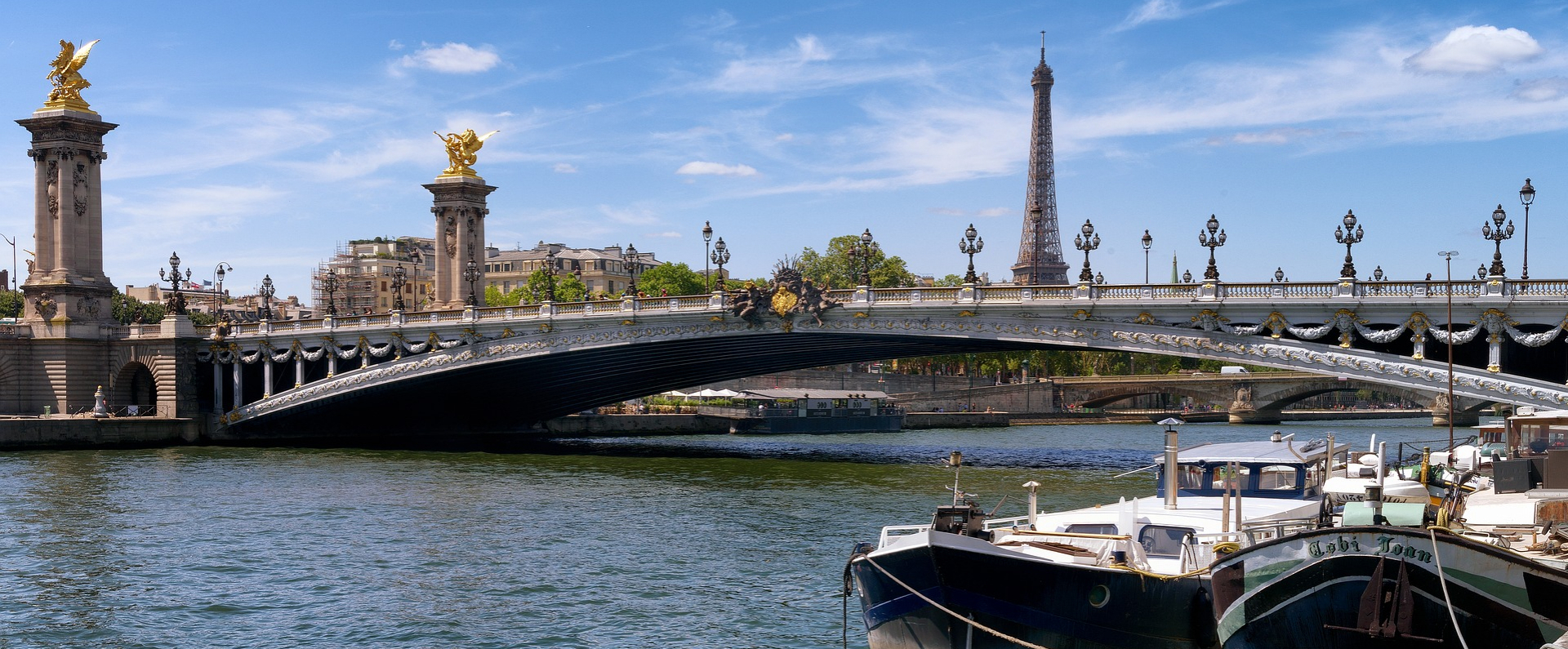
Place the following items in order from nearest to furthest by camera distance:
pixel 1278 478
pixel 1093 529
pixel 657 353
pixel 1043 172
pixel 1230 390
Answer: pixel 1093 529, pixel 1278 478, pixel 657 353, pixel 1230 390, pixel 1043 172

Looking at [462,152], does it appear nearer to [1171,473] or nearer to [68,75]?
[68,75]

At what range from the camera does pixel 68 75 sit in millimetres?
65125

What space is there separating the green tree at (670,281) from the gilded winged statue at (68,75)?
188 ft

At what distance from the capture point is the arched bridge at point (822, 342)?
1539 inches

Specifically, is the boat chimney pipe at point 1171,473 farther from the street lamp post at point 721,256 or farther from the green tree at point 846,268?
the green tree at point 846,268

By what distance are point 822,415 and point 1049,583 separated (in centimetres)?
6824

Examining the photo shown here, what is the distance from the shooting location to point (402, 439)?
67625 millimetres

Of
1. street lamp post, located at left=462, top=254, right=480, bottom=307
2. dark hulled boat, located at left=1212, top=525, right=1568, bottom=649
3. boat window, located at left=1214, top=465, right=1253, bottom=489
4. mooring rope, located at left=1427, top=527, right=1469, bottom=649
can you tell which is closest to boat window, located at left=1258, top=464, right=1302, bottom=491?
boat window, located at left=1214, top=465, right=1253, bottom=489

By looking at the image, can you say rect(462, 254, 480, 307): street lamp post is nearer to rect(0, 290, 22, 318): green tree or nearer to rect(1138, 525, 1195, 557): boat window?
rect(0, 290, 22, 318): green tree

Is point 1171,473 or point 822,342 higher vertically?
point 822,342

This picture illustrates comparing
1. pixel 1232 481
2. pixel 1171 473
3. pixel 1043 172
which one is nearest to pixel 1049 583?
pixel 1171 473

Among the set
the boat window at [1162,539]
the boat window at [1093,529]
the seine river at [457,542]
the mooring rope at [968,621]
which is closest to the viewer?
the mooring rope at [968,621]

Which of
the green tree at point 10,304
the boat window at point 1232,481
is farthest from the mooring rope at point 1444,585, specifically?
the green tree at point 10,304

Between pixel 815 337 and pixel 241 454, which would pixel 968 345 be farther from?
pixel 241 454
